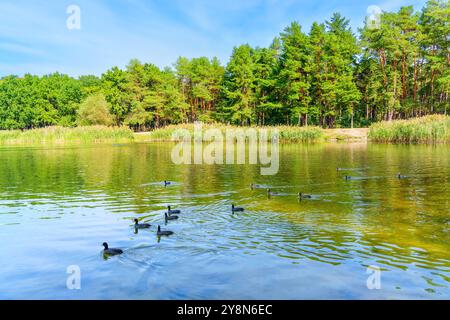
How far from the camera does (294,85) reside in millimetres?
69500

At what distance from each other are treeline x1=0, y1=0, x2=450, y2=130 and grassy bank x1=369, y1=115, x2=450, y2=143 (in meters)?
16.5

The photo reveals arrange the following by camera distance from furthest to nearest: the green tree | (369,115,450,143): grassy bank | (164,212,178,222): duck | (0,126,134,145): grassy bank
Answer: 1. the green tree
2. (0,126,134,145): grassy bank
3. (369,115,450,143): grassy bank
4. (164,212,178,222): duck

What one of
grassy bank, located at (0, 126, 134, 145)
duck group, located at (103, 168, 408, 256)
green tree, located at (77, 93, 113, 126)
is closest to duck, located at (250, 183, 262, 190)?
duck group, located at (103, 168, 408, 256)

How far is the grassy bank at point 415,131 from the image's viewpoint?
144ft

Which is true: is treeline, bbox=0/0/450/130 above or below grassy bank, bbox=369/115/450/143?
above

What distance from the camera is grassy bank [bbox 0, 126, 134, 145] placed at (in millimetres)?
62531

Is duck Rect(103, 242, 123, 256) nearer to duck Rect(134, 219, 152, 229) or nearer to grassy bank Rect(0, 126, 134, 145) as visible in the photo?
duck Rect(134, 219, 152, 229)

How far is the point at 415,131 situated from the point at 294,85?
27.1 metres

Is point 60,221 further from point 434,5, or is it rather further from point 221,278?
point 434,5

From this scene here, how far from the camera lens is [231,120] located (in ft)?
275

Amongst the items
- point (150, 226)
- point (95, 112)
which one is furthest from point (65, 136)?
point (150, 226)
